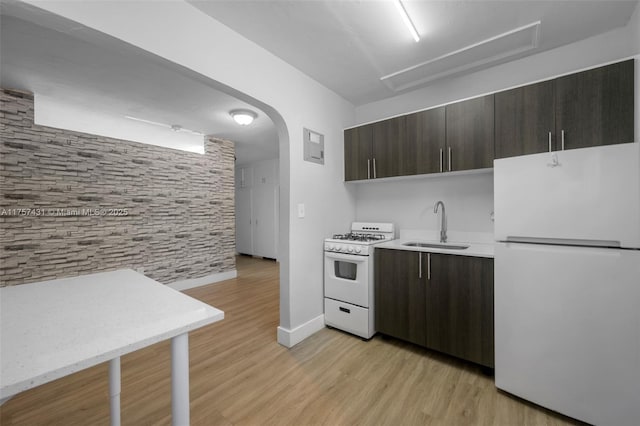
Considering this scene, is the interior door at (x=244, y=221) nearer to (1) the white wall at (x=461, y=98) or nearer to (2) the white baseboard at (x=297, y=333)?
(1) the white wall at (x=461, y=98)

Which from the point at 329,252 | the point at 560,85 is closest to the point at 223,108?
the point at 329,252

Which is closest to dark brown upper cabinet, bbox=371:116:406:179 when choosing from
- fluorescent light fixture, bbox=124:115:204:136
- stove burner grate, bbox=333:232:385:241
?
stove burner grate, bbox=333:232:385:241

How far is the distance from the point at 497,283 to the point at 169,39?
2608 mm

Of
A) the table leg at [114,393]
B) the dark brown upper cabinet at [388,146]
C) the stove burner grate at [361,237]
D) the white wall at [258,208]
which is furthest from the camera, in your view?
the white wall at [258,208]

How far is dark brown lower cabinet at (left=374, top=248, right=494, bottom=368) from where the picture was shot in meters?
1.87

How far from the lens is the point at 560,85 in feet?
5.84

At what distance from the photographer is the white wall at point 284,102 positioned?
1.41 m

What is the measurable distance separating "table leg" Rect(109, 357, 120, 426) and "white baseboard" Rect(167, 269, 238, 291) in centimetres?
295

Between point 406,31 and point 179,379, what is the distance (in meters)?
2.54

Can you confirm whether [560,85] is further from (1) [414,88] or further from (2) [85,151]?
(2) [85,151]

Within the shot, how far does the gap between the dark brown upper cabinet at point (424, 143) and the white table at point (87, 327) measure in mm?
2175

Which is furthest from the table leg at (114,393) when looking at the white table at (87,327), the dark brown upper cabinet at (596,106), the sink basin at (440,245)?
the dark brown upper cabinet at (596,106)

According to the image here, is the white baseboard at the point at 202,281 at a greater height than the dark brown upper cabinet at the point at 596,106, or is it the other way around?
the dark brown upper cabinet at the point at 596,106

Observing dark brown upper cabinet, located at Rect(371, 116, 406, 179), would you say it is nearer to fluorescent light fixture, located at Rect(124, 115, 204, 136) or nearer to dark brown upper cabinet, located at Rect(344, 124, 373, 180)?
dark brown upper cabinet, located at Rect(344, 124, 373, 180)
